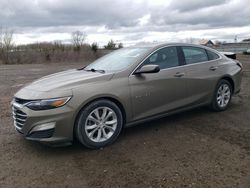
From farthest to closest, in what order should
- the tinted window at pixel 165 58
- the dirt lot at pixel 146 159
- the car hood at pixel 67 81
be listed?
the tinted window at pixel 165 58 < the car hood at pixel 67 81 < the dirt lot at pixel 146 159

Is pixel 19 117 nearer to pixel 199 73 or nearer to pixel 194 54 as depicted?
pixel 199 73

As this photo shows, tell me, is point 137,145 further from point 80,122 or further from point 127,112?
point 80,122

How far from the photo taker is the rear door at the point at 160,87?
421cm

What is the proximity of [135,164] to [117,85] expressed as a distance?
1.22 metres

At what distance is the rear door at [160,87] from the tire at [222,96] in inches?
37.6

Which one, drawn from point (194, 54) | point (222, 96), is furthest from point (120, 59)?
point (222, 96)

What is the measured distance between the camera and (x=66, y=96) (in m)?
3.63

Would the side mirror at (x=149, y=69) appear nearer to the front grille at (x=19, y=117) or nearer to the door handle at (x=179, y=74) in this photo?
the door handle at (x=179, y=74)

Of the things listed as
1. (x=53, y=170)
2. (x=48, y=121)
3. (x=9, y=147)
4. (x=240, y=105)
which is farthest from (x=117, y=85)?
(x=240, y=105)

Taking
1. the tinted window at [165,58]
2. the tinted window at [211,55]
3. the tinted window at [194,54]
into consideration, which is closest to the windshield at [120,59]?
the tinted window at [165,58]

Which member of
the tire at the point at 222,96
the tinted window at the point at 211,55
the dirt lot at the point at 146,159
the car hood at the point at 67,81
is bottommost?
the dirt lot at the point at 146,159

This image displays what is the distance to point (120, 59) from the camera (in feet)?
15.6

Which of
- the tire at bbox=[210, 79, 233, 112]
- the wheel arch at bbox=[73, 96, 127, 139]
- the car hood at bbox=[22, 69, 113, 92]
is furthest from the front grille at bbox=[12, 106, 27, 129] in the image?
the tire at bbox=[210, 79, 233, 112]

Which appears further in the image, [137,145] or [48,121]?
[137,145]
